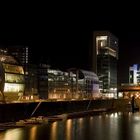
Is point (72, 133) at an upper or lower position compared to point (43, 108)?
lower

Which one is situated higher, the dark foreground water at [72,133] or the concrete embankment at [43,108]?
the concrete embankment at [43,108]

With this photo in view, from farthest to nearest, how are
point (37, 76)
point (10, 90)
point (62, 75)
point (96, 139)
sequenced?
1. point (62, 75)
2. point (37, 76)
3. point (10, 90)
4. point (96, 139)

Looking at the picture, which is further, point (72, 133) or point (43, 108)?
point (43, 108)

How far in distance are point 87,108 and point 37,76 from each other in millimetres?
73751

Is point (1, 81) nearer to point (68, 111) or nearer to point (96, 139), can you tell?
point (68, 111)

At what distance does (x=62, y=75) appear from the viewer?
175 metres

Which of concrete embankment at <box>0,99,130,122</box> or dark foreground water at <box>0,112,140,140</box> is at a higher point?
concrete embankment at <box>0,99,130,122</box>

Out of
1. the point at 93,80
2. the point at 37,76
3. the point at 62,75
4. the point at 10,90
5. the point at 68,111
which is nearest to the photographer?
the point at 68,111

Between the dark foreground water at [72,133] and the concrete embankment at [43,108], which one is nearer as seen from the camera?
the dark foreground water at [72,133]

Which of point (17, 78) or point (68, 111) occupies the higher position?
point (17, 78)

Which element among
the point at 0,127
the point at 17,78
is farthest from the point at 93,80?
the point at 0,127

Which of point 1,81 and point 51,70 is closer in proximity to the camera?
point 1,81

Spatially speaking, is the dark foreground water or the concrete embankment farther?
the concrete embankment

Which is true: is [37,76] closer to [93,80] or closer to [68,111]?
[93,80]
